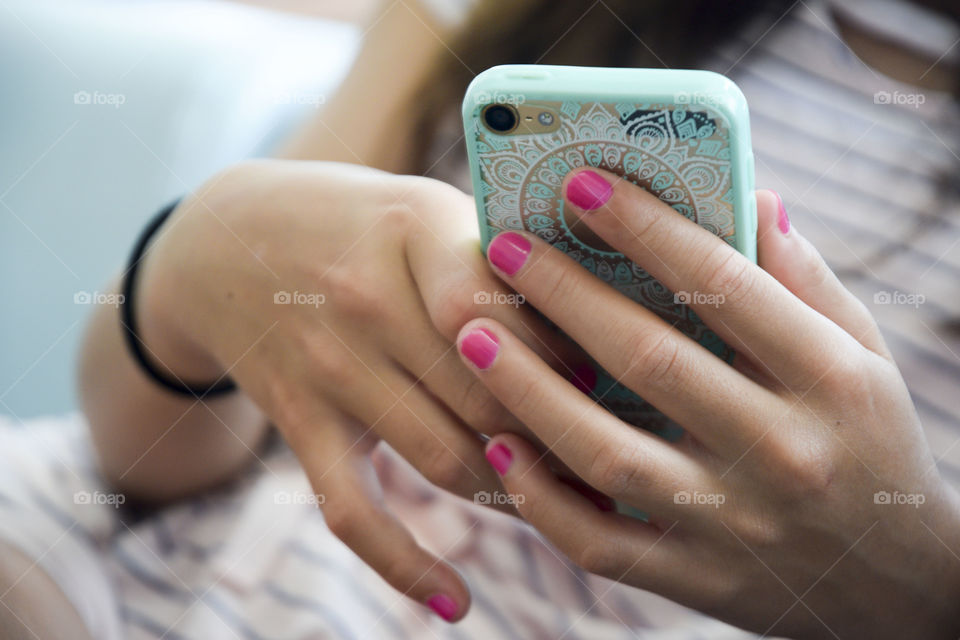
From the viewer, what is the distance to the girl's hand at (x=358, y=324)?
1.45ft

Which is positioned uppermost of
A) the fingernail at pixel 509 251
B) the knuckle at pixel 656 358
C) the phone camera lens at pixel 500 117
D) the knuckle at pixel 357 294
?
the phone camera lens at pixel 500 117

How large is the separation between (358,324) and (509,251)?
0.41 feet

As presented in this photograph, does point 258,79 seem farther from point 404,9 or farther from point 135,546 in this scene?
point 135,546

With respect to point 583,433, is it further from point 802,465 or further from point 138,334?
point 138,334

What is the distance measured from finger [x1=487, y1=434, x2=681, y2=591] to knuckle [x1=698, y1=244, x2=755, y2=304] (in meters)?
0.15

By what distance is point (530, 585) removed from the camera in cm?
58

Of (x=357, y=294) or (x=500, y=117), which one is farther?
(x=357, y=294)

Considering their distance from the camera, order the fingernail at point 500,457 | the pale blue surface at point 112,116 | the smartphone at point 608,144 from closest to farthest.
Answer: the smartphone at point 608,144 → the fingernail at point 500,457 → the pale blue surface at point 112,116

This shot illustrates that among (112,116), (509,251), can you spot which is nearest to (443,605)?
(509,251)

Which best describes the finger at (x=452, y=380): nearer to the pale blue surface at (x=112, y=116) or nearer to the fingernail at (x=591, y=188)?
the fingernail at (x=591, y=188)

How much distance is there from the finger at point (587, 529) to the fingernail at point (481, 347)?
7 centimetres

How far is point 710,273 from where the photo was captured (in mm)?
348

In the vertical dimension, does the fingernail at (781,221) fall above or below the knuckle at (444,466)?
above

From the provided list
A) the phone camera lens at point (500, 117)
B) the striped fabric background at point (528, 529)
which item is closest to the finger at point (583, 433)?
the phone camera lens at point (500, 117)
